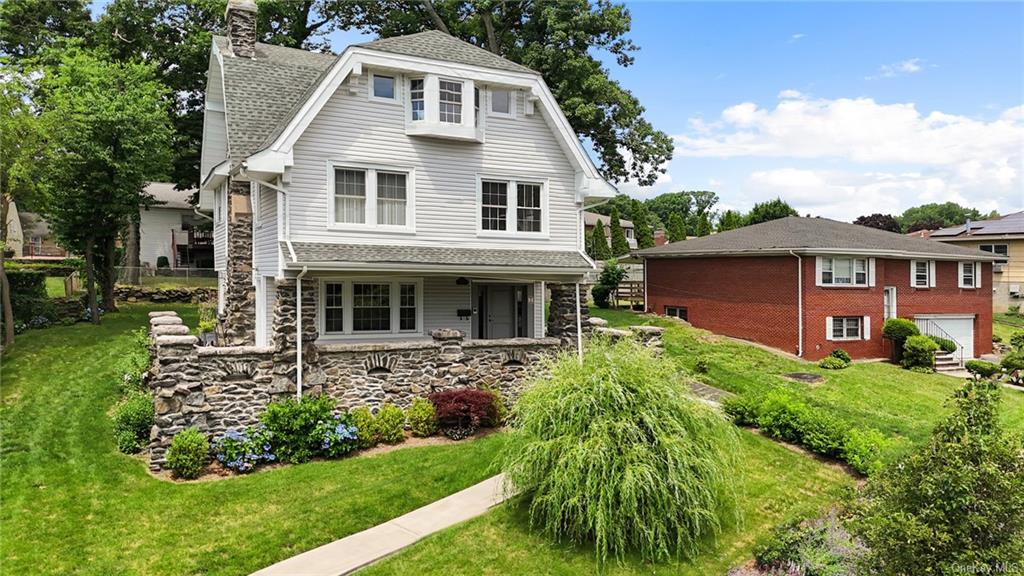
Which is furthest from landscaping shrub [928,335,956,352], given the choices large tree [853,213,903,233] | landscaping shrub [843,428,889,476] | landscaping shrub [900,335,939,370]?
large tree [853,213,903,233]

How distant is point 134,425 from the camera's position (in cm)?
1260

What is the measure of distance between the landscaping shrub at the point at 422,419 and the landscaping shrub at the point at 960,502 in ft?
28.7

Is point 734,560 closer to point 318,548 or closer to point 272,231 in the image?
point 318,548

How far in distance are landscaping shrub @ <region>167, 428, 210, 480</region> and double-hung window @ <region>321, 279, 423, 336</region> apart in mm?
5486

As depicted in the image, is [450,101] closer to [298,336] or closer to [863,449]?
[298,336]

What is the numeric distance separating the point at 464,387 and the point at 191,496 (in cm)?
601

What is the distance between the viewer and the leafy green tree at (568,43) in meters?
27.1

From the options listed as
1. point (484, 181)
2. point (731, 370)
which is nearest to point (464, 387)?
point (484, 181)

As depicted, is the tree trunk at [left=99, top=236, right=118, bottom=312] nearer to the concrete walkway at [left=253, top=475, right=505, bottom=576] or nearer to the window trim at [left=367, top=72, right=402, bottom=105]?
the window trim at [left=367, top=72, right=402, bottom=105]

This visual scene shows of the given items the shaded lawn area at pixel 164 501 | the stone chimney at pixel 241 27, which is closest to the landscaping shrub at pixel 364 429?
the shaded lawn area at pixel 164 501

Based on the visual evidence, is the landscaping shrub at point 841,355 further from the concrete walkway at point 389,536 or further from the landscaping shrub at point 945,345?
the concrete walkway at point 389,536

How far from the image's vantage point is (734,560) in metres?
8.45

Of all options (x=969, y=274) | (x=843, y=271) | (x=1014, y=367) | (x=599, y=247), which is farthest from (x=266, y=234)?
(x=599, y=247)

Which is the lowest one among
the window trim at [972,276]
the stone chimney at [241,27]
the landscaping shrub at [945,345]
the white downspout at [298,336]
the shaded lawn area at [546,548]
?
the shaded lawn area at [546,548]
